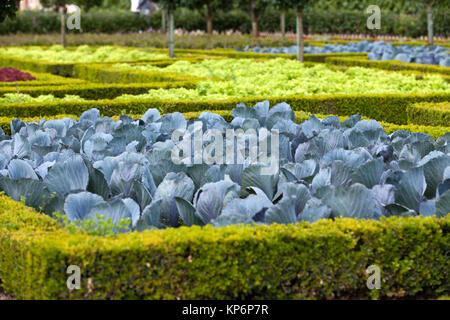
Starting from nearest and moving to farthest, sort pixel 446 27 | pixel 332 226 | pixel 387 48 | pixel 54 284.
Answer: pixel 54 284
pixel 332 226
pixel 387 48
pixel 446 27

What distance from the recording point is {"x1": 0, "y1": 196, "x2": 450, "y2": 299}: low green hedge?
348 centimetres

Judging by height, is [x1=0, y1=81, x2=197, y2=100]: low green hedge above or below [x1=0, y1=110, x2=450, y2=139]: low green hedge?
above

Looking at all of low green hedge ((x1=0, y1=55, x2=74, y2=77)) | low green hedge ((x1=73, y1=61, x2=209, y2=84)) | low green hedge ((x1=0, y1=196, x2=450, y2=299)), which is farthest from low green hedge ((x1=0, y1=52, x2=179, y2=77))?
low green hedge ((x1=0, y1=196, x2=450, y2=299))

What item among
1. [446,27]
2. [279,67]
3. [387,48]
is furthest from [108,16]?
[279,67]

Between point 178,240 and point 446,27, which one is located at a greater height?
point 446,27

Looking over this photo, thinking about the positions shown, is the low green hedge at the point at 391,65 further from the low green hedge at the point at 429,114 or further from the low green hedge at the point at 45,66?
the low green hedge at the point at 45,66

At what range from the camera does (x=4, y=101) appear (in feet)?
34.2

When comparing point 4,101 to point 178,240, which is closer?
point 178,240

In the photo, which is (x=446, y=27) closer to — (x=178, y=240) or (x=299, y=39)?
(x=299, y=39)

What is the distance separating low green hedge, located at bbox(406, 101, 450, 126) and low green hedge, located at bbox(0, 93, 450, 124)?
0.85 metres

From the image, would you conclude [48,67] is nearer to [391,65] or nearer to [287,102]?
[391,65]

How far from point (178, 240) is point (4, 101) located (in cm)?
767

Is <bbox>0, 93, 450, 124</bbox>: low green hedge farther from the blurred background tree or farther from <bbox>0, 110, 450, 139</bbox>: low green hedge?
the blurred background tree

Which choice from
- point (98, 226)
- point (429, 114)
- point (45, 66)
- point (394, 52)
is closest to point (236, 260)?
point (98, 226)
